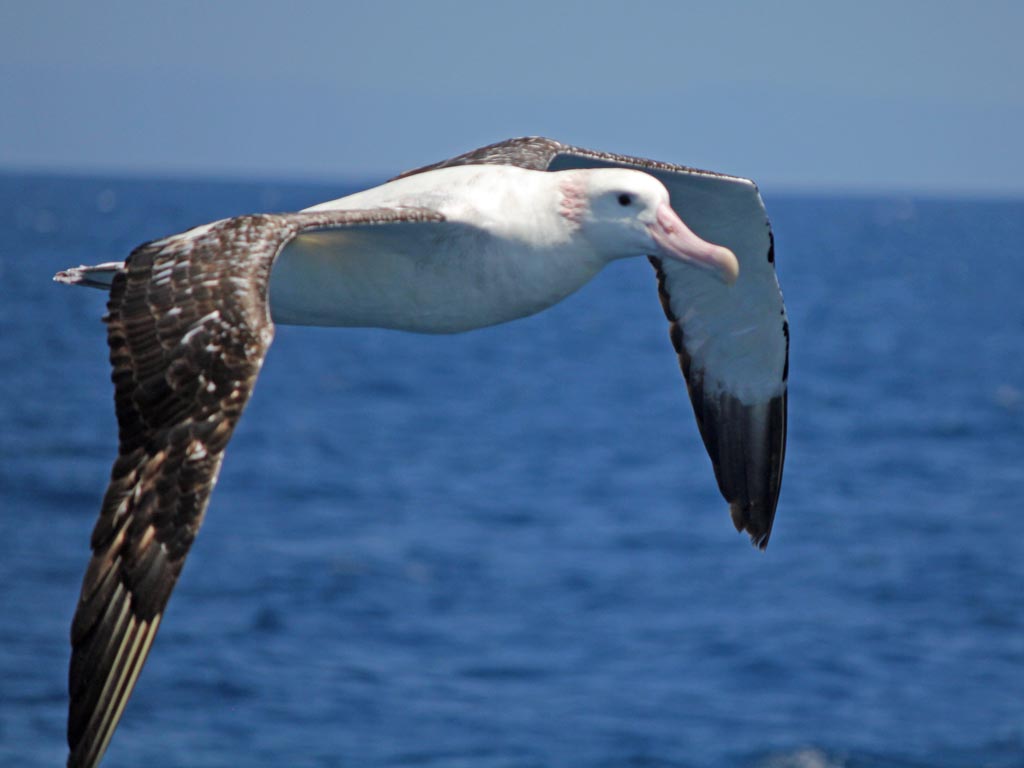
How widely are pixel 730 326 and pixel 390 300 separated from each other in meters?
3.31

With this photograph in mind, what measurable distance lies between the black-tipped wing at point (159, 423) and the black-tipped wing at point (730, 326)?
2.71 m

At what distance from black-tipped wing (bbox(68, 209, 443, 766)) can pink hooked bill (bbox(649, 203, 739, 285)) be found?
74.5 inches

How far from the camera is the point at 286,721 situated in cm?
2977

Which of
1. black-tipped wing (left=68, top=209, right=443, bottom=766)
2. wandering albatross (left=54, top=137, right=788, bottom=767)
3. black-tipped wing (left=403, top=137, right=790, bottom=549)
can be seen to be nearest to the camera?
black-tipped wing (left=68, top=209, right=443, bottom=766)

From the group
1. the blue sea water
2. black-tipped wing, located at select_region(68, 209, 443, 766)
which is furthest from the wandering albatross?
the blue sea water

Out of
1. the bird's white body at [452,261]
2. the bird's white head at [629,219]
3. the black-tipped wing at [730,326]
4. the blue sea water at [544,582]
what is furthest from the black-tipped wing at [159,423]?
the blue sea water at [544,582]

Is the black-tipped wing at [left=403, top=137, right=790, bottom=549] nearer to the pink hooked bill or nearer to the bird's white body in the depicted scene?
the bird's white body

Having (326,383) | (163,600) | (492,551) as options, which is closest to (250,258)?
(163,600)

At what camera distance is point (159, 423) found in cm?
693

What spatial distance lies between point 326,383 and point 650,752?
45.6 m

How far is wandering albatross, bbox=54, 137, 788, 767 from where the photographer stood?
22.0ft

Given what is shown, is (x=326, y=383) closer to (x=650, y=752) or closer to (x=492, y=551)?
(x=492, y=551)

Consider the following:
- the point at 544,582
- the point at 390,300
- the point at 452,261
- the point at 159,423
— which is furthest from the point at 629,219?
the point at 544,582

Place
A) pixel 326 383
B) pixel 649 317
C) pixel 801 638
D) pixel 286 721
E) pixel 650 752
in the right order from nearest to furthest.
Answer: pixel 650 752
pixel 286 721
pixel 801 638
pixel 326 383
pixel 649 317
